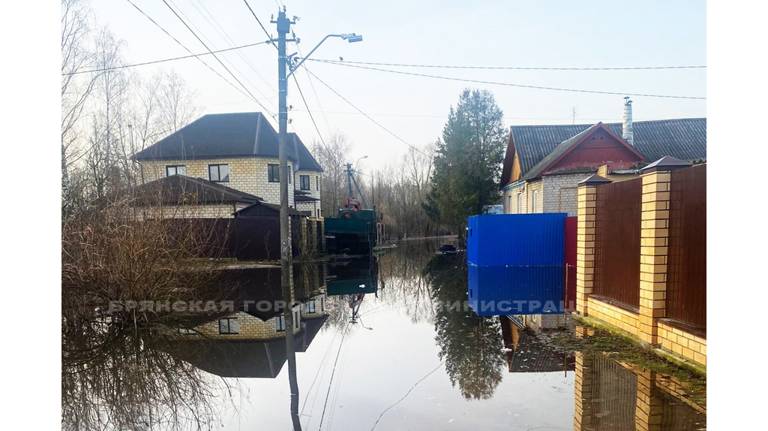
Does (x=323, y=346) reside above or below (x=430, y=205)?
below

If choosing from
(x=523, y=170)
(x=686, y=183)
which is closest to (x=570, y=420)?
Answer: (x=686, y=183)

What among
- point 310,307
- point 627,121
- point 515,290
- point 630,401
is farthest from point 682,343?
point 627,121

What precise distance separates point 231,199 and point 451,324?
500 inches

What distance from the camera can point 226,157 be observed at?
71.7 feet

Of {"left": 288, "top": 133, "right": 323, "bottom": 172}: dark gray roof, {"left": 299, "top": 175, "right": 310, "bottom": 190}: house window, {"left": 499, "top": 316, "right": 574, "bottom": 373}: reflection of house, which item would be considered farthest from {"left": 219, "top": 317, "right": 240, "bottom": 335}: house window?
{"left": 288, "top": 133, "right": 323, "bottom": 172}: dark gray roof

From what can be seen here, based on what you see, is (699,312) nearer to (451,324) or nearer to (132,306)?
(451,324)

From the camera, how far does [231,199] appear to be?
17.1 meters

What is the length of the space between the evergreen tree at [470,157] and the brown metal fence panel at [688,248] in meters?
25.8

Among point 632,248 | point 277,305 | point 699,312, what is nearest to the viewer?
point 699,312

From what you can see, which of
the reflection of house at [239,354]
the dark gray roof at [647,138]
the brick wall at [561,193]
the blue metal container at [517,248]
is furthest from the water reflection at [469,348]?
the dark gray roof at [647,138]

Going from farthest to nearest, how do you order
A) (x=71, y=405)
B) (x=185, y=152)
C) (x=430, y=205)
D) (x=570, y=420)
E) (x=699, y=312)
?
(x=430, y=205) → (x=185, y=152) → (x=699, y=312) → (x=71, y=405) → (x=570, y=420)

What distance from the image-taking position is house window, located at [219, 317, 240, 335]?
669 cm

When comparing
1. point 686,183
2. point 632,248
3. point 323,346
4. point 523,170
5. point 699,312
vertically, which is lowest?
point 323,346

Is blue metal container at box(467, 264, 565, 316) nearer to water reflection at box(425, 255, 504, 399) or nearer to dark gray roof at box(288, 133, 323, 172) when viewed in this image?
water reflection at box(425, 255, 504, 399)
